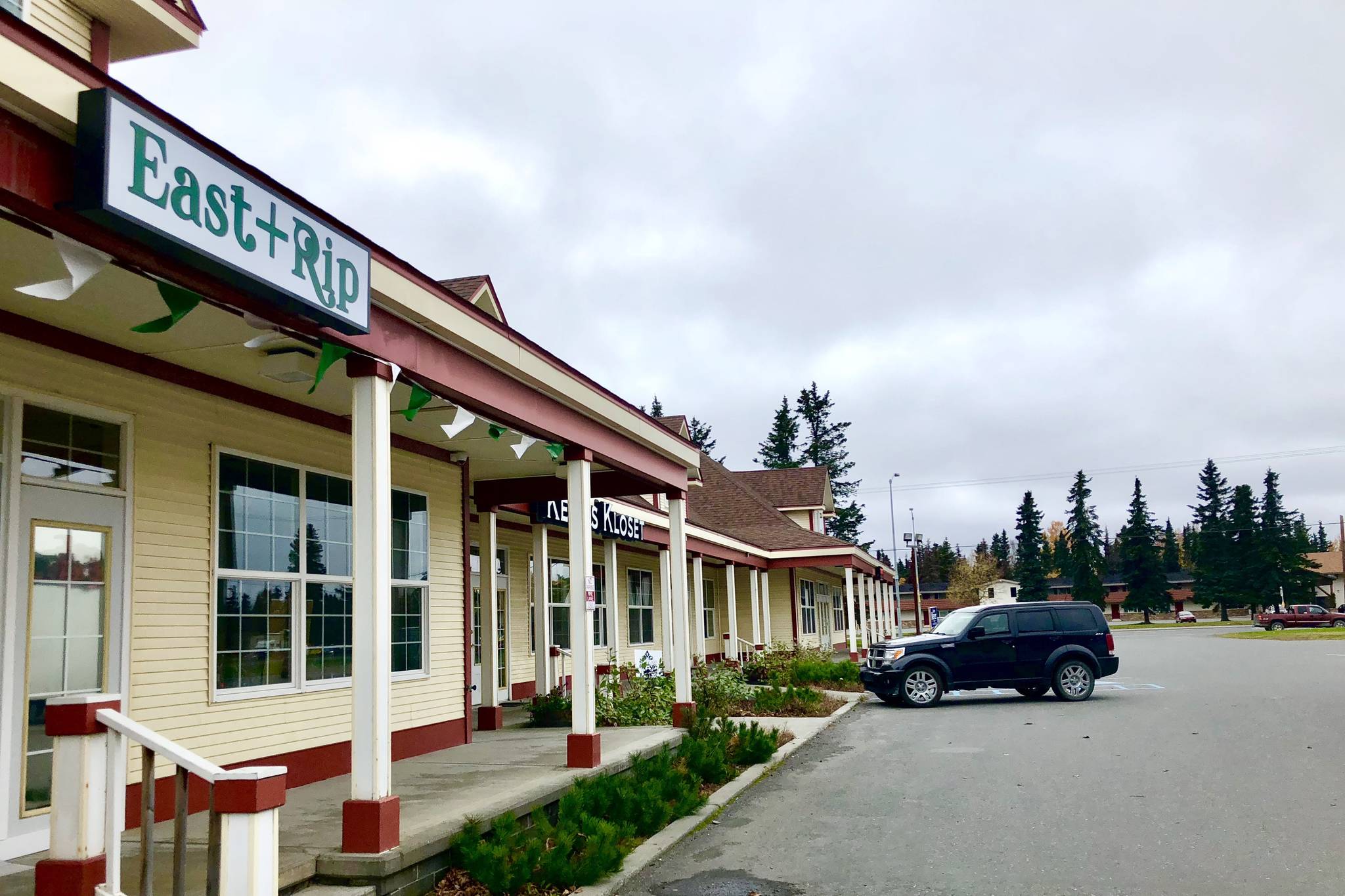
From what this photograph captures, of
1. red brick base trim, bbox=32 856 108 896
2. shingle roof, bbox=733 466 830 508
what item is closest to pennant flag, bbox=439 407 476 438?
red brick base trim, bbox=32 856 108 896

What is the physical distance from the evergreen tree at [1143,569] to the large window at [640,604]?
241 ft

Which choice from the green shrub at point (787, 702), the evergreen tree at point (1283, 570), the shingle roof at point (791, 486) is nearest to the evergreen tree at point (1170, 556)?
the evergreen tree at point (1283, 570)

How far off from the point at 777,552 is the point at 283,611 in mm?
24956

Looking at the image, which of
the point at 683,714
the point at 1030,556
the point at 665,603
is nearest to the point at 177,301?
the point at 683,714

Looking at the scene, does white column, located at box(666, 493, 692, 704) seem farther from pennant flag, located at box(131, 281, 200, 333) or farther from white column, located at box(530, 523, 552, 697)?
pennant flag, located at box(131, 281, 200, 333)

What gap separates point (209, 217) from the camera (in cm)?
514

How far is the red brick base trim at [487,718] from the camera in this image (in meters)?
14.3

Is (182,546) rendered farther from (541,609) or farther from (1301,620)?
(1301,620)

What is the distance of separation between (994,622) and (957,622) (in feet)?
2.46

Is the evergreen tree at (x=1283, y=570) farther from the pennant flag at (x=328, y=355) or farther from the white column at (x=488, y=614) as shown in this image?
the pennant flag at (x=328, y=355)

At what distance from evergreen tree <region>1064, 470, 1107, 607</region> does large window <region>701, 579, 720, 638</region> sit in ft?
208

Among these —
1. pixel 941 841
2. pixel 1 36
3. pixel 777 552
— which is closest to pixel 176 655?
pixel 1 36

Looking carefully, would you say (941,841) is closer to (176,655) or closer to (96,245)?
(176,655)

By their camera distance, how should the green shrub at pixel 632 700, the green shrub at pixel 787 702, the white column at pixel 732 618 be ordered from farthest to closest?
the white column at pixel 732 618, the green shrub at pixel 787 702, the green shrub at pixel 632 700
